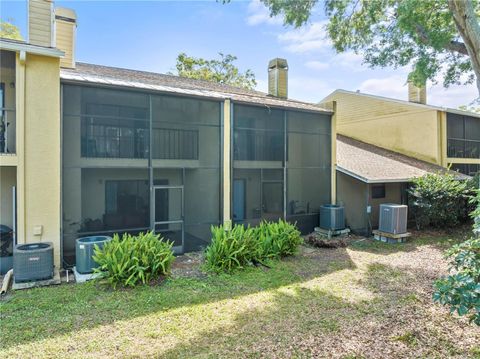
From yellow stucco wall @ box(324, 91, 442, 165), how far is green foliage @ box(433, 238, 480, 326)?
44.5ft

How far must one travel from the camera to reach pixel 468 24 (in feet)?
25.7

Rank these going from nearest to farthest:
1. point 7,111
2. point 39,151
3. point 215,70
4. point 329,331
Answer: point 329,331 → point 39,151 → point 7,111 → point 215,70

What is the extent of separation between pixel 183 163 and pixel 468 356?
7.52 m

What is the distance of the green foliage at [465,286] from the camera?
10.4 feet

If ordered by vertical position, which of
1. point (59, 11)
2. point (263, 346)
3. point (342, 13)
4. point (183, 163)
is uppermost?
point (342, 13)

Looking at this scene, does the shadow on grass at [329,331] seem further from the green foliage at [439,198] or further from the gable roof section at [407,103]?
the gable roof section at [407,103]

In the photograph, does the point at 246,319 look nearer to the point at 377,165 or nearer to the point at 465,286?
the point at 465,286

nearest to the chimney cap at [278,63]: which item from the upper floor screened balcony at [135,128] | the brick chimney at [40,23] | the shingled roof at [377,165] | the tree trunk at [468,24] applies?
the shingled roof at [377,165]

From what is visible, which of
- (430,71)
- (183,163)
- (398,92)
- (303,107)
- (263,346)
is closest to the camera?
(263,346)

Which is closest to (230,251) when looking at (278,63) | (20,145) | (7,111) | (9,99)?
(20,145)

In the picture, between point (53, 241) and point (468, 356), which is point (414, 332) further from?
point (53, 241)

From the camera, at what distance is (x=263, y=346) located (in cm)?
408

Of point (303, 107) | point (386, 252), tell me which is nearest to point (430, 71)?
point (303, 107)

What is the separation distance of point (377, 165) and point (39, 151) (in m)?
11.9
